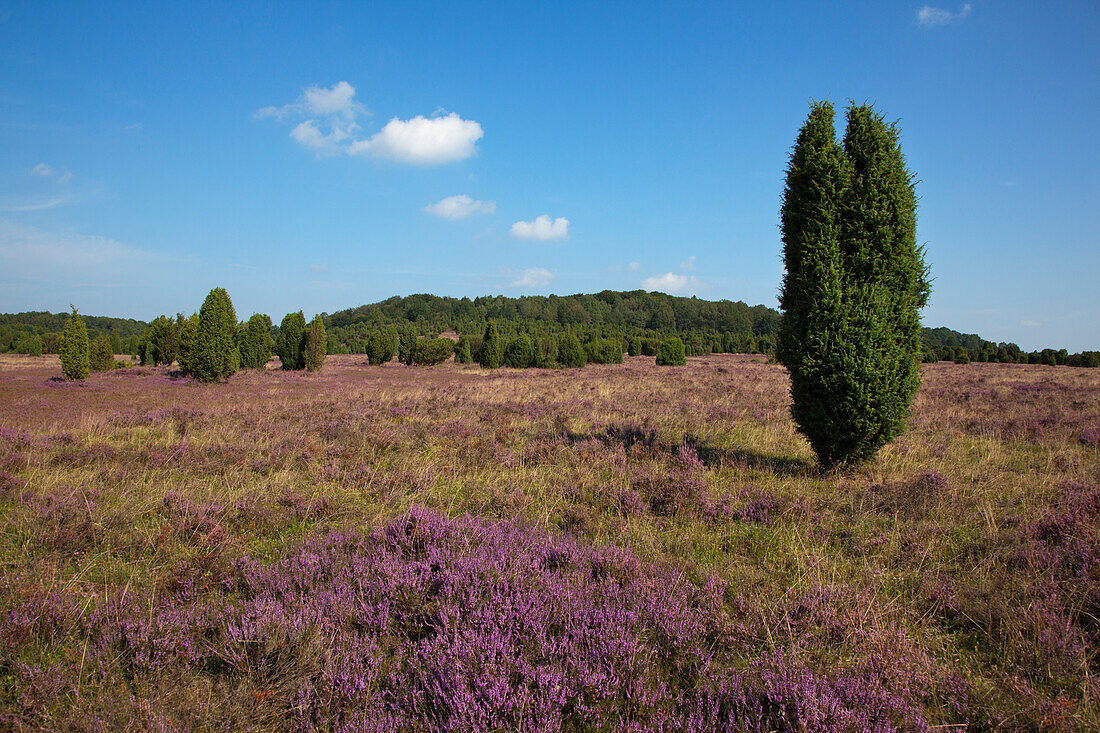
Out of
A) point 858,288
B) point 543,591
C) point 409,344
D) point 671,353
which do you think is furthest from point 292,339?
point 543,591

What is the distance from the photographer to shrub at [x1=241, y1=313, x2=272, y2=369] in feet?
108

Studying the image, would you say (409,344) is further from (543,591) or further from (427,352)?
(543,591)

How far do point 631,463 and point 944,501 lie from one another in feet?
11.9

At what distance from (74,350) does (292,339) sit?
14172mm

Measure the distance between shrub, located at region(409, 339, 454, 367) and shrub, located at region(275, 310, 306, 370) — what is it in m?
10.8

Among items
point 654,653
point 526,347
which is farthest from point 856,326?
point 526,347

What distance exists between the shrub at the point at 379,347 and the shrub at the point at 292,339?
7.94 m

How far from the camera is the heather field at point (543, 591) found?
89.1 inches

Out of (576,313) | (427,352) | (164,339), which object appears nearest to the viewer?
(164,339)

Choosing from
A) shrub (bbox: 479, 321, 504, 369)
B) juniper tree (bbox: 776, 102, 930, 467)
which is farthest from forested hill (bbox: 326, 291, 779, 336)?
juniper tree (bbox: 776, 102, 930, 467)

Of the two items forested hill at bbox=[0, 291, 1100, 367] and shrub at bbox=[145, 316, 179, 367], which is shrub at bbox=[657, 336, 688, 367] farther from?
shrub at bbox=[145, 316, 179, 367]

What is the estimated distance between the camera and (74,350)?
19.4 m

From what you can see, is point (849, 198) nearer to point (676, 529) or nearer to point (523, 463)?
point (676, 529)

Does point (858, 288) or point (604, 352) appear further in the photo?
point (604, 352)
